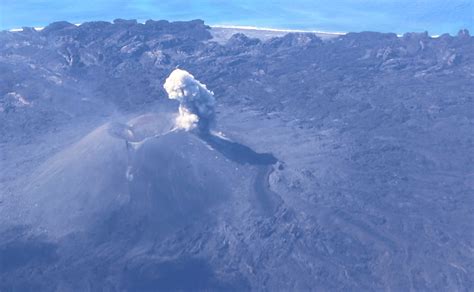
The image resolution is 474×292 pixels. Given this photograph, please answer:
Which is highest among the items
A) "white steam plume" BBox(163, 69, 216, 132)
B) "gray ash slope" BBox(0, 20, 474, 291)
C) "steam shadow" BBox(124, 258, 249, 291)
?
"white steam plume" BBox(163, 69, 216, 132)

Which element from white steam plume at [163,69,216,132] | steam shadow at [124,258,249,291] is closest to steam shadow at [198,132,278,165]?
white steam plume at [163,69,216,132]

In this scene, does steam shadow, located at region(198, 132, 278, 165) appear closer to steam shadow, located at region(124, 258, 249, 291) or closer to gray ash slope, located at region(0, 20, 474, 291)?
gray ash slope, located at region(0, 20, 474, 291)

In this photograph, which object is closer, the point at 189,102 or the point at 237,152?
the point at 237,152

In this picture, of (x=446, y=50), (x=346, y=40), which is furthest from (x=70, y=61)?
(x=446, y=50)

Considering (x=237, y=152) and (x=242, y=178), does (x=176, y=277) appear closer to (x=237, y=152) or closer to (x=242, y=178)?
(x=242, y=178)

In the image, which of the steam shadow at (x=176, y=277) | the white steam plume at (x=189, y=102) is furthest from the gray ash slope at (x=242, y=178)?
the white steam plume at (x=189, y=102)

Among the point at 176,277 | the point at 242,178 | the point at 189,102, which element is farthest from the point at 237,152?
the point at 176,277
